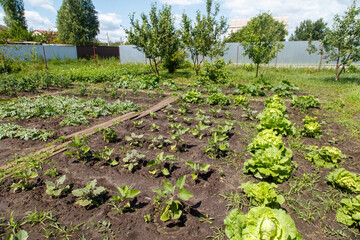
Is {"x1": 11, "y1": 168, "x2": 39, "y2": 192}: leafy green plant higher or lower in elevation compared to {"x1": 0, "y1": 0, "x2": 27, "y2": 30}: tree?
lower

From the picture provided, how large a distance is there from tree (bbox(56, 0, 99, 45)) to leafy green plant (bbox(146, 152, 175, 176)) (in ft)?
112

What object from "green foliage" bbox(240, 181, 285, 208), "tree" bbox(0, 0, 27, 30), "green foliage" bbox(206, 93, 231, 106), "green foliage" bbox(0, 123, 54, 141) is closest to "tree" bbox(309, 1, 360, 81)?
"green foliage" bbox(206, 93, 231, 106)

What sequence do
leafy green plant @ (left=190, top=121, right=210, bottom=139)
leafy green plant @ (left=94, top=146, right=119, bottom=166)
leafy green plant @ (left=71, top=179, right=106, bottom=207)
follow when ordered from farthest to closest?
leafy green plant @ (left=190, top=121, right=210, bottom=139) < leafy green plant @ (left=94, top=146, right=119, bottom=166) < leafy green plant @ (left=71, top=179, right=106, bottom=207)

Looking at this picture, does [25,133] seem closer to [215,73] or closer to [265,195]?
[265,195]

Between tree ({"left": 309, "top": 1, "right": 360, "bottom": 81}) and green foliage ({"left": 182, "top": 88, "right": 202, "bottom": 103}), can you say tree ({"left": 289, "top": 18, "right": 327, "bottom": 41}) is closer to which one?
tree ({"left": 309, "top": 1, "right": 360, "bottom": 81})

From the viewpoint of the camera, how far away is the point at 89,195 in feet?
6.93

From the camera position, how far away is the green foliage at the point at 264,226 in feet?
4.37

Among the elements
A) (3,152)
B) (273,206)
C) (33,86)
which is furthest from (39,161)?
(33,86)

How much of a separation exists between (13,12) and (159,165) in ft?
137

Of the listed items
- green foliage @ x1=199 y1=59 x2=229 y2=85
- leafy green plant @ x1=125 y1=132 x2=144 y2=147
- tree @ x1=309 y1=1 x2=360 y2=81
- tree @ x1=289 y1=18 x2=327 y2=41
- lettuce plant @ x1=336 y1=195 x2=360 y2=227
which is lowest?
lettuce plant @ x1=336 y1=195 x2=360 y2=227

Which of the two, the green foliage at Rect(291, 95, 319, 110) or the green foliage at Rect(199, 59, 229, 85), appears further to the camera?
the green foliage at Rect(199, 59, 229, 85)

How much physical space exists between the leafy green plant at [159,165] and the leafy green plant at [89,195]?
62 cm

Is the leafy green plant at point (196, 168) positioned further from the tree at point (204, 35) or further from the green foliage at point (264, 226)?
the tree at point (204, 35)

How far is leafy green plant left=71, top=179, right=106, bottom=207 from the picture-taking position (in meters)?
2.06
